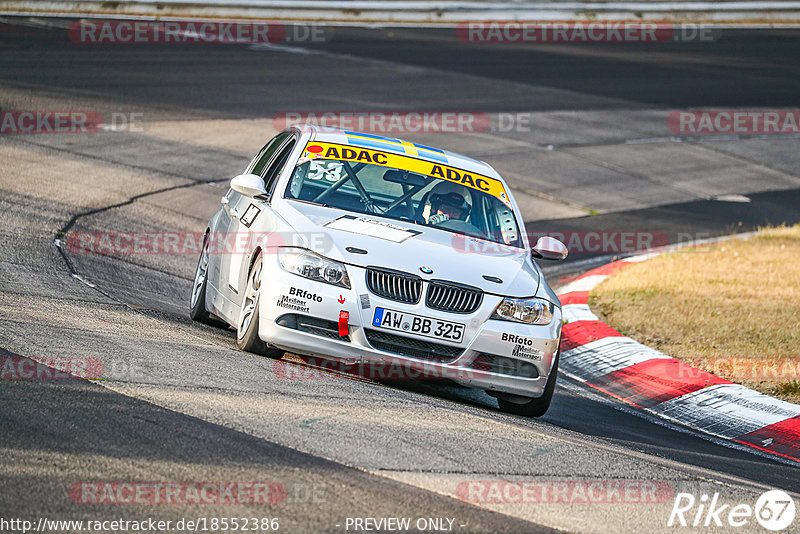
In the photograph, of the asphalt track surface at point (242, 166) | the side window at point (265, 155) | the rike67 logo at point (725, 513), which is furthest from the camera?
the side window at point (265, 155)

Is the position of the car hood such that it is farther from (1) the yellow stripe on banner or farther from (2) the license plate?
(1) the yellow stripe on banner

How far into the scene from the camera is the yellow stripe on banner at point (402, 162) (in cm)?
822

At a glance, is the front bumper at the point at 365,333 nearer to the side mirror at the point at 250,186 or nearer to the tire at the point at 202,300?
the side mirror at the point at 250,186

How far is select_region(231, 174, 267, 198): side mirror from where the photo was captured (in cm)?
778

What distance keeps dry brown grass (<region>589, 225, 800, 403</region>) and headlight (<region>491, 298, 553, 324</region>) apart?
2.38 meters

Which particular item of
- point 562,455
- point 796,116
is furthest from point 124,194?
point 796,116

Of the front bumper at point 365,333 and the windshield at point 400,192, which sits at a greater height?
the windshield at point 400,192

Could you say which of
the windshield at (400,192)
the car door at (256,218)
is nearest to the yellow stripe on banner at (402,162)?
the windshield at (400,192)

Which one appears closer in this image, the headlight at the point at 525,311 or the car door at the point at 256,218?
the headlight at the point at 525,311

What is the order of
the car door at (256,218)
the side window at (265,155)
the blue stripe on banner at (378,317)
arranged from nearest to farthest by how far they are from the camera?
the blue stripe on banner at (378,317), the car door at (256,218), the side window at (265,155)

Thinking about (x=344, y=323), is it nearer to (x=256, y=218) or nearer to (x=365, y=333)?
(x=365, y=333)

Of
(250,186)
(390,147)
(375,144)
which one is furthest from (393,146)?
(250,186)

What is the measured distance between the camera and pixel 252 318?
7027 mm

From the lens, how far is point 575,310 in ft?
36.1
